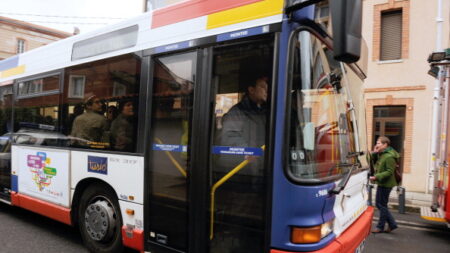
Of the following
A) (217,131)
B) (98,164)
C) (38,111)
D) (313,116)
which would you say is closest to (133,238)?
(98,164)

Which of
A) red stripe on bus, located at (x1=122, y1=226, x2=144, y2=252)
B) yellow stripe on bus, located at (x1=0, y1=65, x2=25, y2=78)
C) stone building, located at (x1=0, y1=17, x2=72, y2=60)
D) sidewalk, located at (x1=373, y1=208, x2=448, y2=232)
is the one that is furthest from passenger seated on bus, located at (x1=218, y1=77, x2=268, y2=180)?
stone building, located at (x1=0, y1=17, x2=72, y2=60)

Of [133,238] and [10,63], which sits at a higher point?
[10,63]

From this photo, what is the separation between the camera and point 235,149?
2705mm

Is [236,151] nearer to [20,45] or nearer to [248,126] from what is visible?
[248,126]

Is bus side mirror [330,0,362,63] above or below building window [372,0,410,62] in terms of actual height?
below

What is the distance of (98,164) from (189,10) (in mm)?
2050

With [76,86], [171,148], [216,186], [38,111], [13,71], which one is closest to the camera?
[216,186]

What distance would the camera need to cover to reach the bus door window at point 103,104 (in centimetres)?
350

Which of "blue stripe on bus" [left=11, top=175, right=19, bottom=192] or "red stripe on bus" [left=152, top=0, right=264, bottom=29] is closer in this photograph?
"red stripe on bus" [left=152, top=0, right=264, bottom=29]

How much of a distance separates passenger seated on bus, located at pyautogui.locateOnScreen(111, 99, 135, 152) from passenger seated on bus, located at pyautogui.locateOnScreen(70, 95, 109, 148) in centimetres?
15

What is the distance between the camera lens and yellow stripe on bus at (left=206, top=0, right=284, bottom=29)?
8.31ft

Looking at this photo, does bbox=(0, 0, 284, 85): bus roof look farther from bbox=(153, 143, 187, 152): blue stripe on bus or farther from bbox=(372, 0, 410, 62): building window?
bbox=(372, 0, 410, 62): building window

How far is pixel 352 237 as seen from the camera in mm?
2811

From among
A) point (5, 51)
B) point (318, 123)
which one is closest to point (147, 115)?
point (318, 123)
